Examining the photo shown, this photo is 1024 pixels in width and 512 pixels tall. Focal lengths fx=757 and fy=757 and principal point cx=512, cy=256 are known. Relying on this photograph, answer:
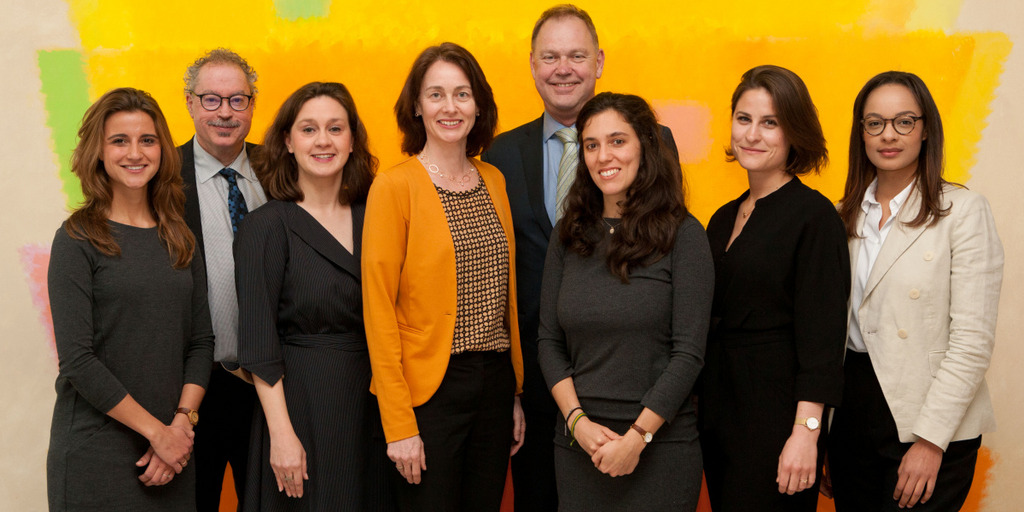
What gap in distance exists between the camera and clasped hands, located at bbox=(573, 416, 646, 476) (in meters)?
1.99

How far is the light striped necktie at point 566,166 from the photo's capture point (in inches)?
103

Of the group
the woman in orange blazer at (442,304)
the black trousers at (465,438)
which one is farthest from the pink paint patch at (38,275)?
the black trousers at (465,438)

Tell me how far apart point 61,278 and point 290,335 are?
637 millimetres

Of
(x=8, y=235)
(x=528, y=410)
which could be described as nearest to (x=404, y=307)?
(x=528, y=410)

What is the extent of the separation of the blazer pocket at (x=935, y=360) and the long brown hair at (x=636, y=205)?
81cm

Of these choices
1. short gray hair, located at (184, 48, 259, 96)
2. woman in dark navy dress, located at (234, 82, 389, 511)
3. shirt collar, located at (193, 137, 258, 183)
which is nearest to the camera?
woman in dark navy dress, located at (234, 82, 389, 511)

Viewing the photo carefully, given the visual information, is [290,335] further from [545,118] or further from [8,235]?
[8,235]

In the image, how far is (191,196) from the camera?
2.69m

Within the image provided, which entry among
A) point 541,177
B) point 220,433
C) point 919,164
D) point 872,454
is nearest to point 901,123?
point 919,164

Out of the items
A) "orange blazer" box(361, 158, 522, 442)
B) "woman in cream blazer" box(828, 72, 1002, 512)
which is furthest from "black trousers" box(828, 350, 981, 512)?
"orange blazer" box(361, 158, 522, 442)

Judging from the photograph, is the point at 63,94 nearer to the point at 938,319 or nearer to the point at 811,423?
the point at 811,423

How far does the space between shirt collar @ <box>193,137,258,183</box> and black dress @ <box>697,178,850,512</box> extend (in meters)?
1.75

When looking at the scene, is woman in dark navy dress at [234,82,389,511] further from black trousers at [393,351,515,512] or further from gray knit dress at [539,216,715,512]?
gray knit dress at [539,216,715,512]

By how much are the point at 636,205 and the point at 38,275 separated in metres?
3.11
